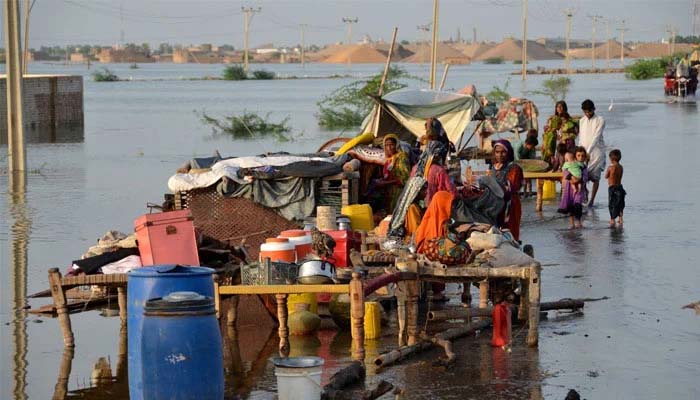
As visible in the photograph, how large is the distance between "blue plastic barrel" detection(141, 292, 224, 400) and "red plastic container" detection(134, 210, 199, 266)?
7.68 feet

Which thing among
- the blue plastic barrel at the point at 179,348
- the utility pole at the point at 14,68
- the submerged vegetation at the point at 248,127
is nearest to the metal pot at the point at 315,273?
the blue plastic barrel at the point at 179,348

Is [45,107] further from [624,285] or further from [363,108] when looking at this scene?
[624,285]

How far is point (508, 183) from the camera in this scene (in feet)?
39.3

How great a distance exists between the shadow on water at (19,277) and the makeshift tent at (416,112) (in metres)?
4.73

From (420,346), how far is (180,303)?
251 centimetres

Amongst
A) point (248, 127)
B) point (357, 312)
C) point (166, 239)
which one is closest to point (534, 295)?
point (357, 312)

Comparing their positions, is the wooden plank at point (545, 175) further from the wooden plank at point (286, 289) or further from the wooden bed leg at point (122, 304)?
the wooden plank at point (286, 289)

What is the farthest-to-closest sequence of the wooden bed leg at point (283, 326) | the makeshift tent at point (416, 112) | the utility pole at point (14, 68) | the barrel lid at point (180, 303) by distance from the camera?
the utility pole at point (14, 68)
the makeshift tent at point (416, 112)
the wooden bed leg at point (283, 326)
the barrel lid at point (180, 303)

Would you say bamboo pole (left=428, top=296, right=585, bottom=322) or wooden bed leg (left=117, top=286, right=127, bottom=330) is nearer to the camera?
bamboo pole (left=428, top=296, right=585, bottom=322)

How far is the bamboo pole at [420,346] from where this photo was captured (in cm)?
881

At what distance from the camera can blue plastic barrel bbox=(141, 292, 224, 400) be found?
7.16 meters

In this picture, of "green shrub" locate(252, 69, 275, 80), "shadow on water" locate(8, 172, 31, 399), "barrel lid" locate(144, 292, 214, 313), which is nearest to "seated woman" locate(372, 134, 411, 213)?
"shadow on water" locate(8, 172, 31, 399)

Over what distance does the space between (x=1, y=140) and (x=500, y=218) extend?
24.8m

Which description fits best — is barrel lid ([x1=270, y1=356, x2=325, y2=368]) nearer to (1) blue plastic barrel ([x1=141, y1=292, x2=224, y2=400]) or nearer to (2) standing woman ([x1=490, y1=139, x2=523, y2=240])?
(1) blue plastic barrel ([x1=141, y1=292, x2=224, y2=400])
